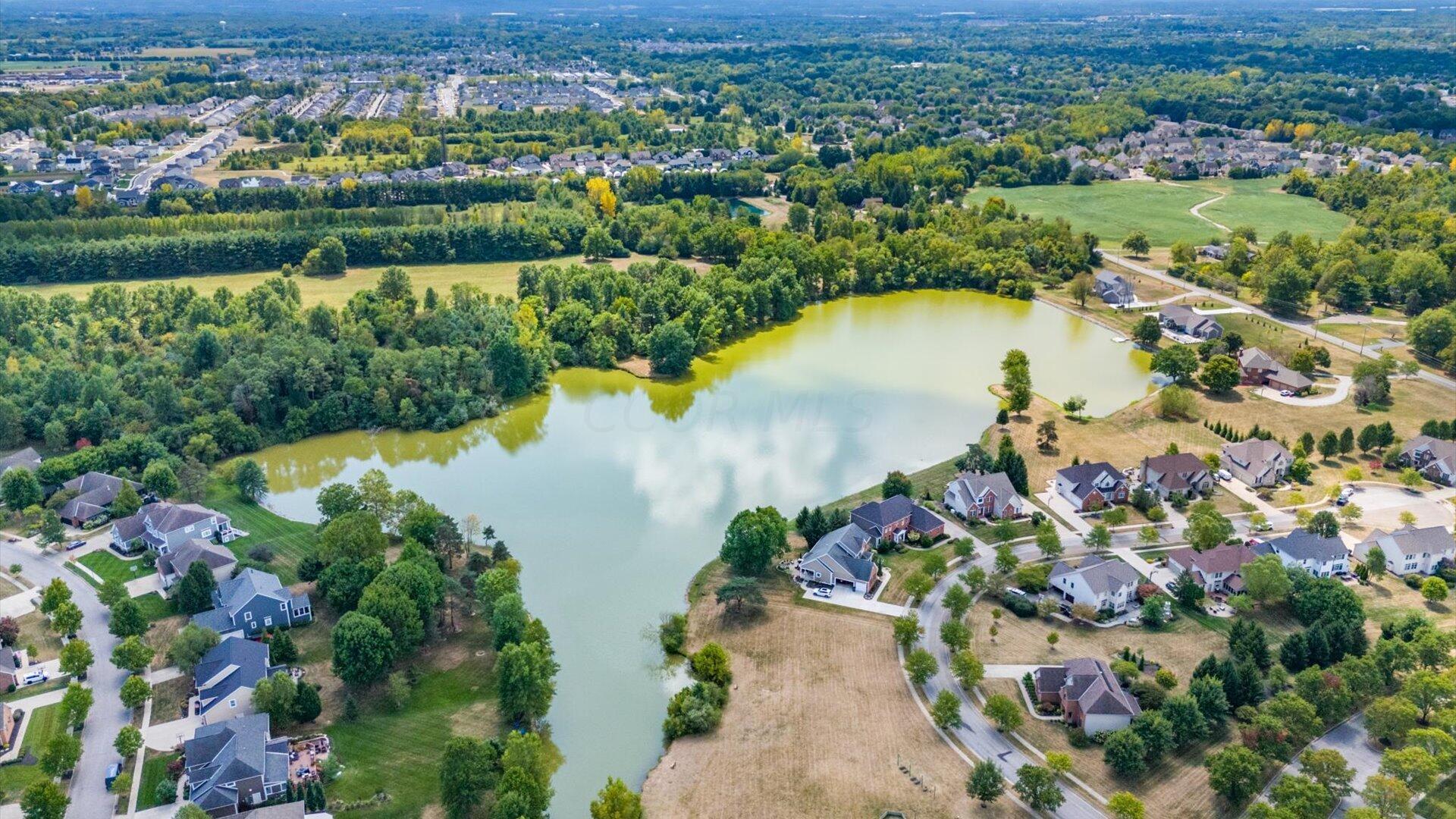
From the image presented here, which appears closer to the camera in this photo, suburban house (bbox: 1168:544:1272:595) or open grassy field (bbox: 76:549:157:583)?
suburban house (bbox: 1168:544:1272:595)

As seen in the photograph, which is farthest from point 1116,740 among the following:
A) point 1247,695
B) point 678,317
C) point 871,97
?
point 871,97

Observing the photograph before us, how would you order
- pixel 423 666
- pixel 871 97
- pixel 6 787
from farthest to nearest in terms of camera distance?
pixel 871 97 < pixel 423 666 < pixel 6 787

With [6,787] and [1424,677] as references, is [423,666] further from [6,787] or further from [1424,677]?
[1424,677]

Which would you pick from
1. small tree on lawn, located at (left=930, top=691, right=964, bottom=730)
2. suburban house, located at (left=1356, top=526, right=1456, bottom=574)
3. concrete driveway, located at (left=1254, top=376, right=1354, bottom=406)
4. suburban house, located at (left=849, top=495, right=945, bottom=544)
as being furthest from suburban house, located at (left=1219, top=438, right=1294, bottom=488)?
small tree on lawn, located at (left=930, top=691, right=964, bottom=730)

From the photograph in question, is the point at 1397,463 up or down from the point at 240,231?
down

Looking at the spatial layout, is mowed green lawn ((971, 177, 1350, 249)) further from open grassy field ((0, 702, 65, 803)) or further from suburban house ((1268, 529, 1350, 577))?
open grassy field ((0, 702, 65, 803))

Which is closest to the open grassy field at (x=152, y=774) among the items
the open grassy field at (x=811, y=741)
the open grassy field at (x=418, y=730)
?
the open grassy field at (x=418, y=730)

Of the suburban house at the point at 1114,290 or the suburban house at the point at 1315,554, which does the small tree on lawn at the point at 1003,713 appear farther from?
the suburban house at the point at 1114,290
